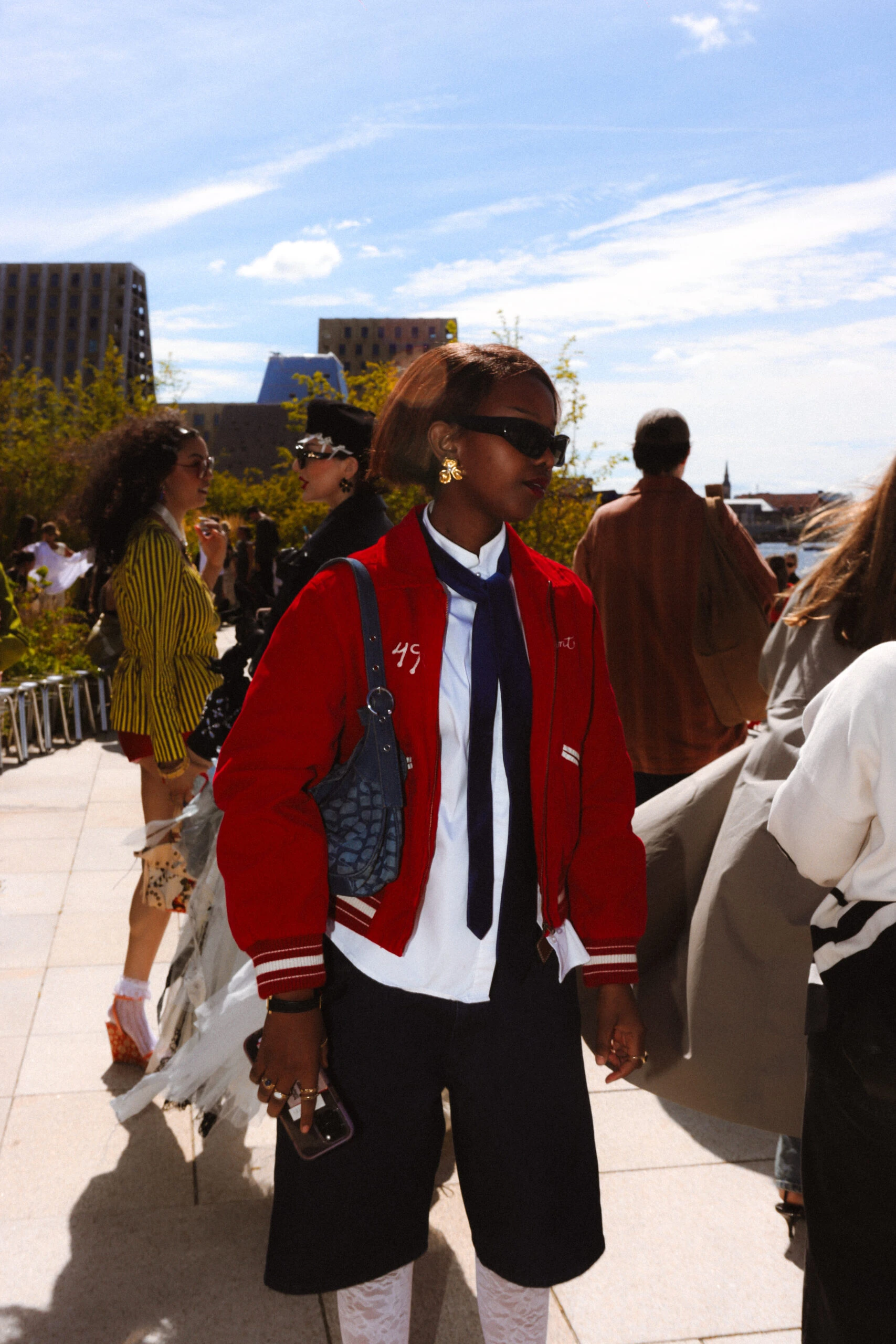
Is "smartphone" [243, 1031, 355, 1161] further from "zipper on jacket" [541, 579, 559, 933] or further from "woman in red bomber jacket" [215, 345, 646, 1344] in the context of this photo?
"zipper on jacket" [541, 579, 559, 933]

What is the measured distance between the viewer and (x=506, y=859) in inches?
71.1

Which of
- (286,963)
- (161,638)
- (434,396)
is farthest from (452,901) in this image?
(161,638)

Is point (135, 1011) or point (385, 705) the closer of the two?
point (385, 705)

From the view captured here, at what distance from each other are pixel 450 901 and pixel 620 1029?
41 centimetres

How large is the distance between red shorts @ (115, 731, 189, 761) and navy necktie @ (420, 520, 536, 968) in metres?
2.13

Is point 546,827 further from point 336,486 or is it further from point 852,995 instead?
point 336,486

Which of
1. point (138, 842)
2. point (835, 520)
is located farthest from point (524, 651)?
point (138, 842)

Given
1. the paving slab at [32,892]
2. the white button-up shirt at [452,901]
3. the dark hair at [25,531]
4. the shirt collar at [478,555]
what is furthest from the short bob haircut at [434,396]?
the dark hair at [25,531]

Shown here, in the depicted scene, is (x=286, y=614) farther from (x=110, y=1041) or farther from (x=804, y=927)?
(x=110, y=1041)

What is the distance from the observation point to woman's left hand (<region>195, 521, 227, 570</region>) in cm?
425

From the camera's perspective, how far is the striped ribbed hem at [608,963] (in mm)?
1931

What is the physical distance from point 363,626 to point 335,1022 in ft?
2.07

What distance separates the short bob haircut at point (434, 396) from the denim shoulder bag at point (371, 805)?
0.37 m

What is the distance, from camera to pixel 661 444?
173 inches
